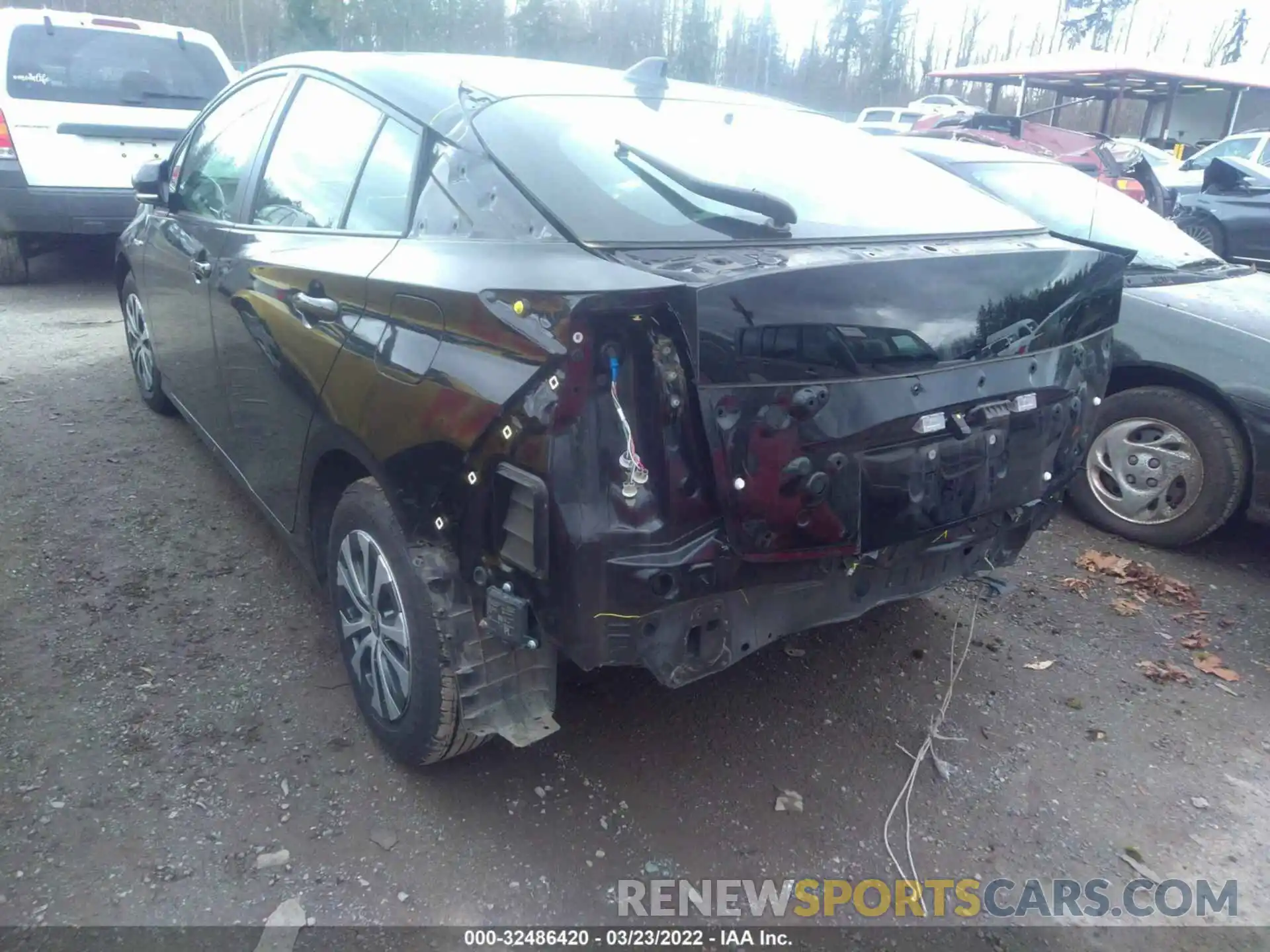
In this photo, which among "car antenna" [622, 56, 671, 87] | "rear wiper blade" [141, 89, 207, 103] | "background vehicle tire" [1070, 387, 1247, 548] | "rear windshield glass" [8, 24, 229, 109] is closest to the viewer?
"car antenna" [622, 56, 671, 87]

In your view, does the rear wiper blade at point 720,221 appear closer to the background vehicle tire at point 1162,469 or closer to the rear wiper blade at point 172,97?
the background vehicle tire at point 1162,469

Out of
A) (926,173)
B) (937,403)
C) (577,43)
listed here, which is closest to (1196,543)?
(926,173)

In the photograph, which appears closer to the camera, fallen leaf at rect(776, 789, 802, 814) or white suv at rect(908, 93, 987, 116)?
fallen leaf at rect(776, 789, 802, 814)

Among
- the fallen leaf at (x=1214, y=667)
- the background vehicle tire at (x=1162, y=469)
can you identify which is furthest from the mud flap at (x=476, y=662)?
the background vehicle tire at (x=1162, y=469)

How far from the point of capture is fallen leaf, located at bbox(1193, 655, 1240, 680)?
3.33 metres

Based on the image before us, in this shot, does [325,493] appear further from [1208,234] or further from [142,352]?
[1208,234]

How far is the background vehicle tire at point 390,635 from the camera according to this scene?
2330 millimetres

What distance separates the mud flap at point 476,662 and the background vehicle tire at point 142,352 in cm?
305

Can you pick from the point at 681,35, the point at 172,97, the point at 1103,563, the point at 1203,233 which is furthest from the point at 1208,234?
the point at 681,35

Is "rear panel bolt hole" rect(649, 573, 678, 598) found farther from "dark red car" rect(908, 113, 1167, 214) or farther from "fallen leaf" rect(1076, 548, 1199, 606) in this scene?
"dark red car" rect(908, 113, 1167, 214)

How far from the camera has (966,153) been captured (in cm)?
568

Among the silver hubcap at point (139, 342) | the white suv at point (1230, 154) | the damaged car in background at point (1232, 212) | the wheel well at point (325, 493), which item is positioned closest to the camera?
the wheel well at point (325, 493)

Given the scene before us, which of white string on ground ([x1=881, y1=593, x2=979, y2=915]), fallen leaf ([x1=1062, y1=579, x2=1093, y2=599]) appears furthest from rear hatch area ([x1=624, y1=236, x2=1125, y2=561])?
fallen leaf ([x1=1062, y1=579, x2=1093, y2=599])

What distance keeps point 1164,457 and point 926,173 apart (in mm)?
1931
